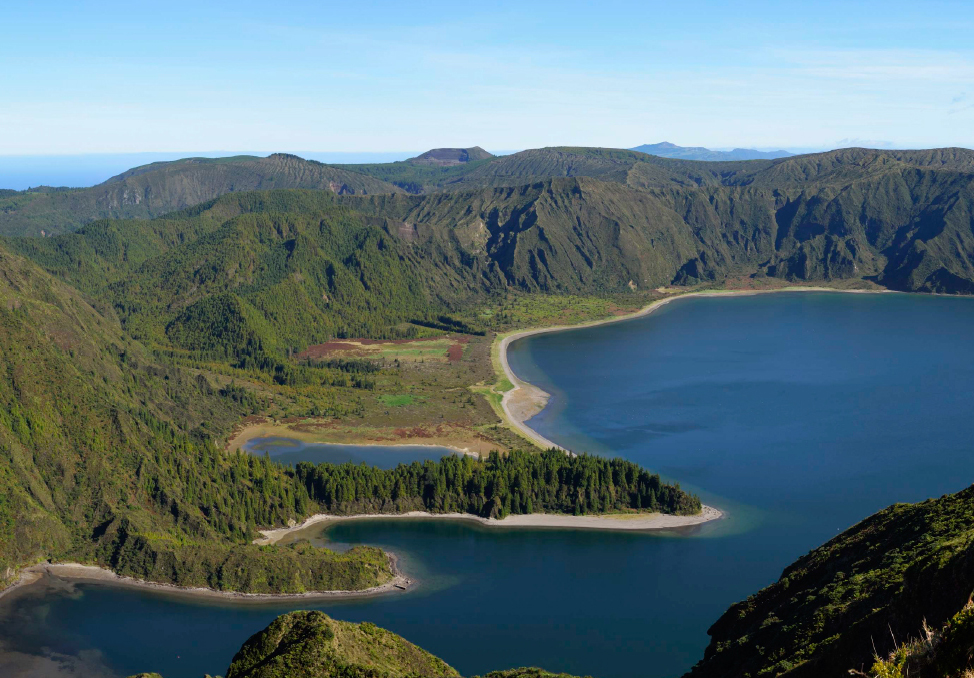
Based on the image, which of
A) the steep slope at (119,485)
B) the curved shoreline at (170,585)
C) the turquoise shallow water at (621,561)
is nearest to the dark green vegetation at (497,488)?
the turquoise shallow water at (621,561)

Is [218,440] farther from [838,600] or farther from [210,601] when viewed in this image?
[838,600]

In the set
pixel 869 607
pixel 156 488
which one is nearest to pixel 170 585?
pixel 156 488

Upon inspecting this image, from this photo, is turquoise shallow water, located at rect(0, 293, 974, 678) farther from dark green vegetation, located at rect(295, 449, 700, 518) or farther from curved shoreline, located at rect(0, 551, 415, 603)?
dark green vegetation, located at rect(295, 449, 700, 518)

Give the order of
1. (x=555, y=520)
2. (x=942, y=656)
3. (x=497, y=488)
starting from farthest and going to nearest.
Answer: (x=497, y=488)
(x=555, y=520)
(x=942, y=656)

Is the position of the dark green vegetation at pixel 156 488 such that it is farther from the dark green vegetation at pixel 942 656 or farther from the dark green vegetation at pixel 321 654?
the dark green vegetation at pixel 942 656

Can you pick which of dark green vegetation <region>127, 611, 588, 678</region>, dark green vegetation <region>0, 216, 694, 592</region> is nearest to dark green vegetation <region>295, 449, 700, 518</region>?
dark green vegetation <region>0, 216, 694, 592</region>

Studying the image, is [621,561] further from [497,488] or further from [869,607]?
[869,607]
